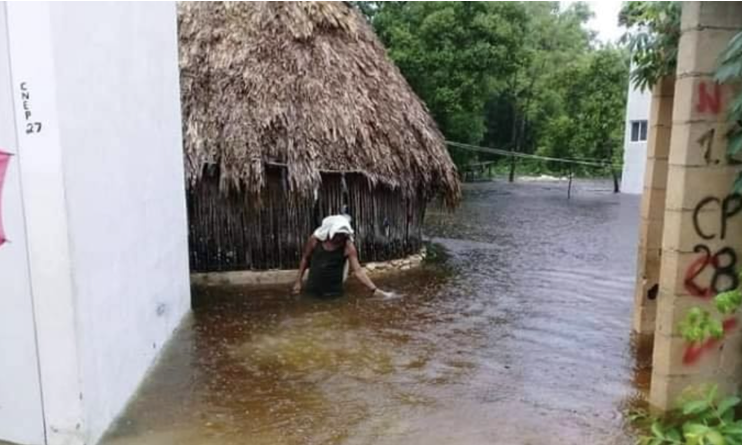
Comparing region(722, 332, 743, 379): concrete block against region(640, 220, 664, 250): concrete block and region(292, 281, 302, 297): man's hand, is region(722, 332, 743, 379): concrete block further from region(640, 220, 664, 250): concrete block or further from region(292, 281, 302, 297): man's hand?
region(292, 281, 302, 297): man's hand

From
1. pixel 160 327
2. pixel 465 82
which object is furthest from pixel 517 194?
pixel 160 327

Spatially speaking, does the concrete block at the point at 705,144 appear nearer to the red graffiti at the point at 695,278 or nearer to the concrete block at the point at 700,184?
the concrete block at the point at 700,184

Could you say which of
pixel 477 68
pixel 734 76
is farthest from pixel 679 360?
pixel 477 68

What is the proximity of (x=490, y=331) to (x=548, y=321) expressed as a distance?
0.81m

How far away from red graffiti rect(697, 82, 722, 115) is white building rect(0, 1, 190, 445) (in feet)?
11.2

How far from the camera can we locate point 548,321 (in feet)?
22.4

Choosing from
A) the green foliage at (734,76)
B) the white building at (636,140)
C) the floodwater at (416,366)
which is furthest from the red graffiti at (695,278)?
the white building at (636,140)

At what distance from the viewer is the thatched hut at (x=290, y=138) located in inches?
323

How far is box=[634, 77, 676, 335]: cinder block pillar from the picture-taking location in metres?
5.64

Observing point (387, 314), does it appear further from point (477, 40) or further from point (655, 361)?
point (477, 40)

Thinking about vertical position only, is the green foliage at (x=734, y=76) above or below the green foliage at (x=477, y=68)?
below

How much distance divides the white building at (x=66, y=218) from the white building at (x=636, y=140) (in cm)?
1704

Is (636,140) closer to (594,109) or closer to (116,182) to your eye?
(594,109)

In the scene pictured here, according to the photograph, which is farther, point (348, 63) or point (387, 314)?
point (348, 63)
